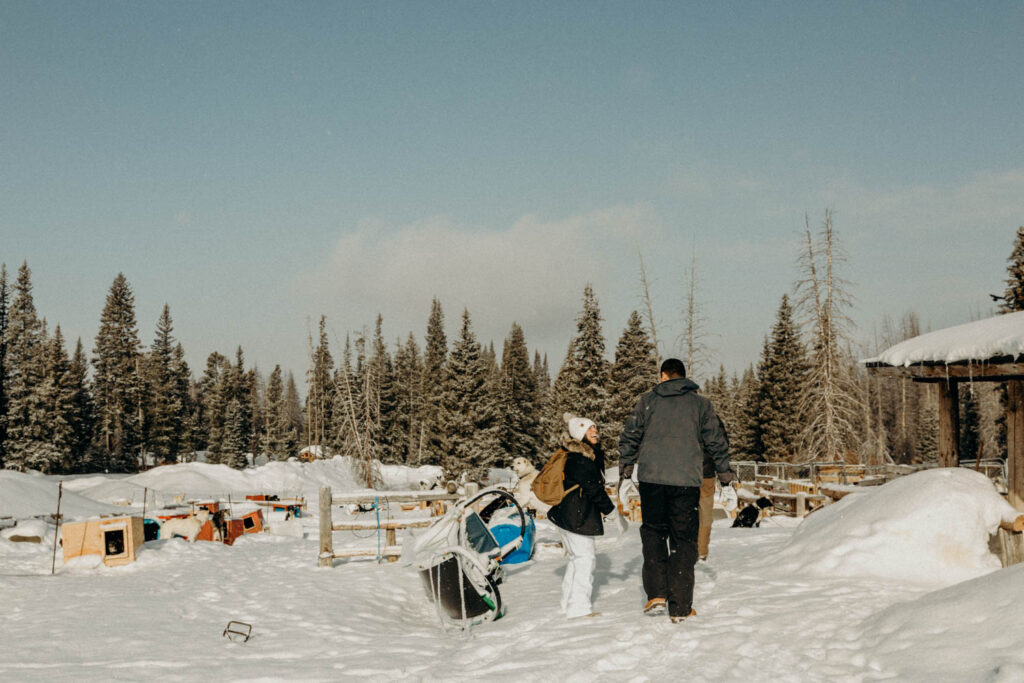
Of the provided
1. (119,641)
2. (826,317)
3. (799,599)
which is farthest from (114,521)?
(826,317)

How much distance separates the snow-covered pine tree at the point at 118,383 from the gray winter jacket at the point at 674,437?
6143 cm

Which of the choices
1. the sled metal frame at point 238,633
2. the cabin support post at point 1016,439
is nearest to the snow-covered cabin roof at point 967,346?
the cabin support post at point 1016,439

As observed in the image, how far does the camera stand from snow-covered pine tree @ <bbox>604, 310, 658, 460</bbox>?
43500 millimetres

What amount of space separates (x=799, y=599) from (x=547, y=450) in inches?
1672

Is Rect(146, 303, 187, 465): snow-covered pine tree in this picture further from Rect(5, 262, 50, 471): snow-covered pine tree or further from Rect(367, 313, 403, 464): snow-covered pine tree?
Rect(367, 313, 403, 464): snow-covered pine tree

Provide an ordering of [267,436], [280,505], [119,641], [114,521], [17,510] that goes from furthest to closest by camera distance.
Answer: [267,436]
[280,505]
[17,510]
[114,521]
[119,641]

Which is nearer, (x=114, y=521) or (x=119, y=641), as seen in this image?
(x=119, y=641)

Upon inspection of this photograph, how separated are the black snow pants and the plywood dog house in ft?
30.3

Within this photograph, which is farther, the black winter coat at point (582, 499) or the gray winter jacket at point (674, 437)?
the black winter coat at point (582, 499)

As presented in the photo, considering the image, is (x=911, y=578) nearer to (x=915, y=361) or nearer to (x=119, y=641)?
(x=915, y=361)

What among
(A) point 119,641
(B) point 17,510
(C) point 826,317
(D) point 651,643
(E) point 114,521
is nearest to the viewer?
(D) point 651,643

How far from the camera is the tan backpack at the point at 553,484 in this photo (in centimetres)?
636

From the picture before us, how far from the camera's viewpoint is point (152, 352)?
68.5 meters

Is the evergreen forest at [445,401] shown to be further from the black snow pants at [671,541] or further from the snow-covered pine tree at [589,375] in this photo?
the black snow pants at [671,541]
